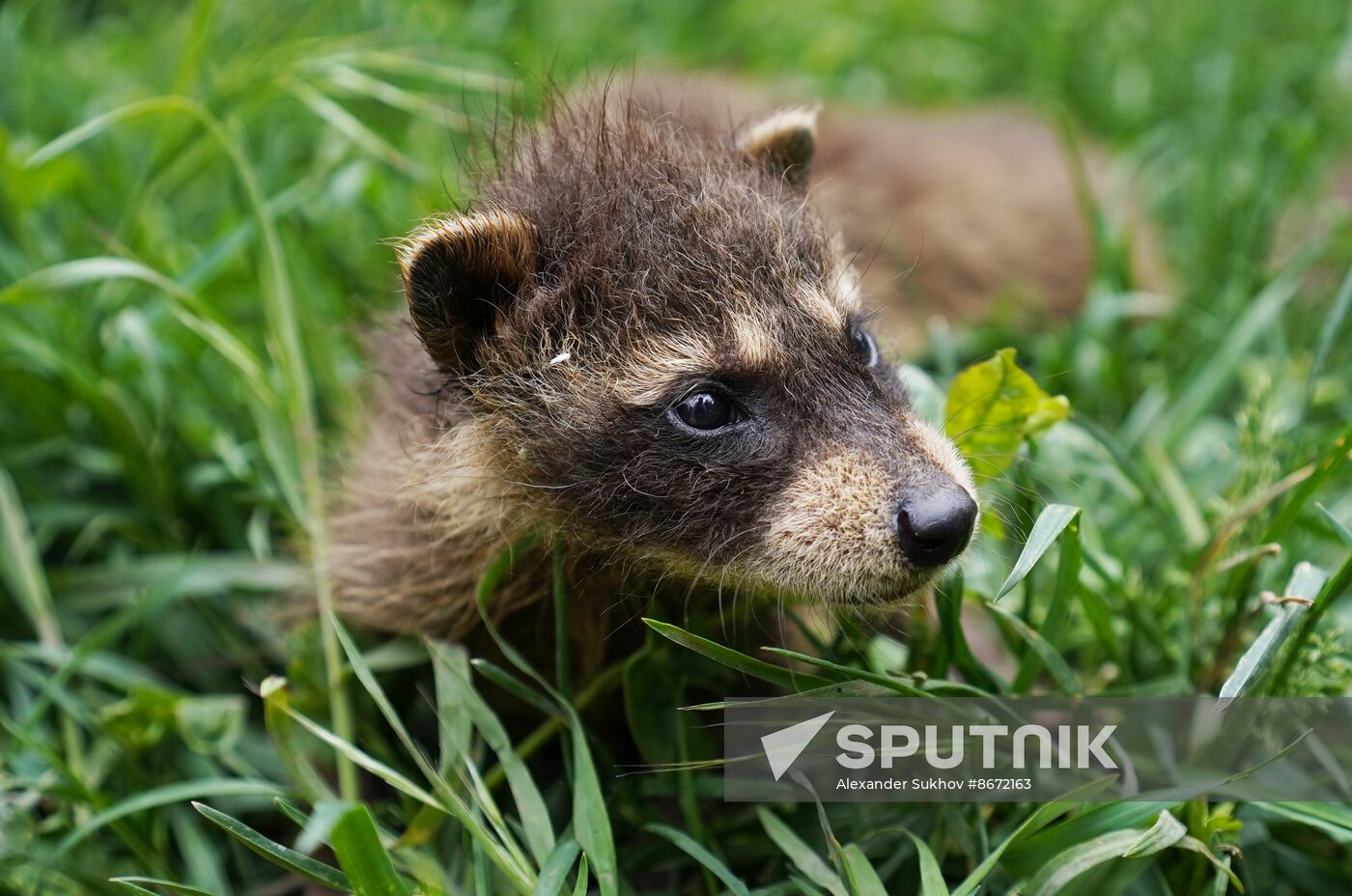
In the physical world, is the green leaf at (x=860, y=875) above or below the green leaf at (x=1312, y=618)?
below

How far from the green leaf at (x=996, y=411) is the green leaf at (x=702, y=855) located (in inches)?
43.0

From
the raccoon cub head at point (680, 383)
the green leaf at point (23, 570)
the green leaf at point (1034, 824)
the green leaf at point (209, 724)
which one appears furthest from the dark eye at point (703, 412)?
the green leaf at point (23, 570)

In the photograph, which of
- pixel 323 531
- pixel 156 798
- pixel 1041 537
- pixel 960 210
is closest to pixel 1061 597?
pixel 1041 537

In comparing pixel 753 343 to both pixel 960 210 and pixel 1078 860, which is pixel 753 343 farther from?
pixel 960 210

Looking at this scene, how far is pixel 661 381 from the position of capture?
8.16 feet

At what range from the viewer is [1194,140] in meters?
5.82

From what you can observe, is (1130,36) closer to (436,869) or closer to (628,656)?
(628,656)

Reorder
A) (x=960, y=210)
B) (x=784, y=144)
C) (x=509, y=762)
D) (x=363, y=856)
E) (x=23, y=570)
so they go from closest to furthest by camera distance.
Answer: (x=363, y=856) < (x=509, y=762) < (x=784, y=144) < (x=23, y=570) < (x=960, y=210)

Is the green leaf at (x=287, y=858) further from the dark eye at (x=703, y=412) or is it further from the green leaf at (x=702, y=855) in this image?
the dark eye at (x=703, y=412)

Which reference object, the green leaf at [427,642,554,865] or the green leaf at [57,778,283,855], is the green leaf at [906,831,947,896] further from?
the green leaf at [57,778,283,855]

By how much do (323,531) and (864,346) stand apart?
1.56 meters

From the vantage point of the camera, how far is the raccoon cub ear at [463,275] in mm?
2482

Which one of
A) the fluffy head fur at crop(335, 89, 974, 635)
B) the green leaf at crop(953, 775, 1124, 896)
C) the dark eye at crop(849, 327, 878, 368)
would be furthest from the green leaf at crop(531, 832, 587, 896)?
the dark eye at crop(849, 327, 878, 368)

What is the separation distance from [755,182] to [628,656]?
1162 millimetres
